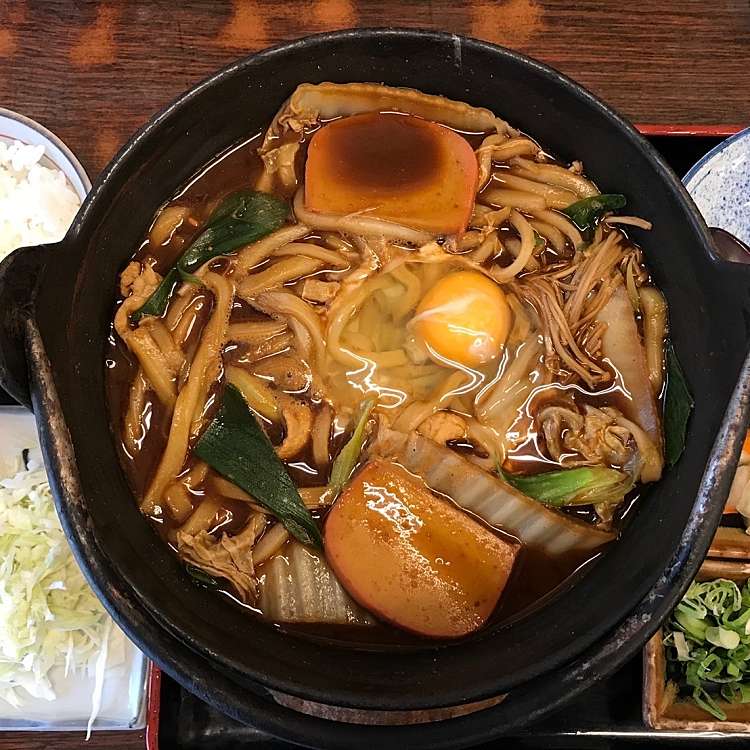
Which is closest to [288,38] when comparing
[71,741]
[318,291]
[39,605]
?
[318,291]

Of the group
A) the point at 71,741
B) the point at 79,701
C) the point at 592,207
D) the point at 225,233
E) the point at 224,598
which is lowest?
the point at 71,741

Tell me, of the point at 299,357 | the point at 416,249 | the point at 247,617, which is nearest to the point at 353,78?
the point at 416,249

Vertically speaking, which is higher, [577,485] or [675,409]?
[675,409]

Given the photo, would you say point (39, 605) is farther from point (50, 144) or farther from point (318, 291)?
point (50, 144)

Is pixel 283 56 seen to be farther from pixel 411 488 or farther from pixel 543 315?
pixel 411 488

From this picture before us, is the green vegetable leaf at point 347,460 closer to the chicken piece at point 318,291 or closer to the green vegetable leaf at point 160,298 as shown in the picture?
the chicken piece at point 318,291

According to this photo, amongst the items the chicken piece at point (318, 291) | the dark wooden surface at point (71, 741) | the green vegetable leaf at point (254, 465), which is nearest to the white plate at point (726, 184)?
the chicken piece at point (318, 291)
